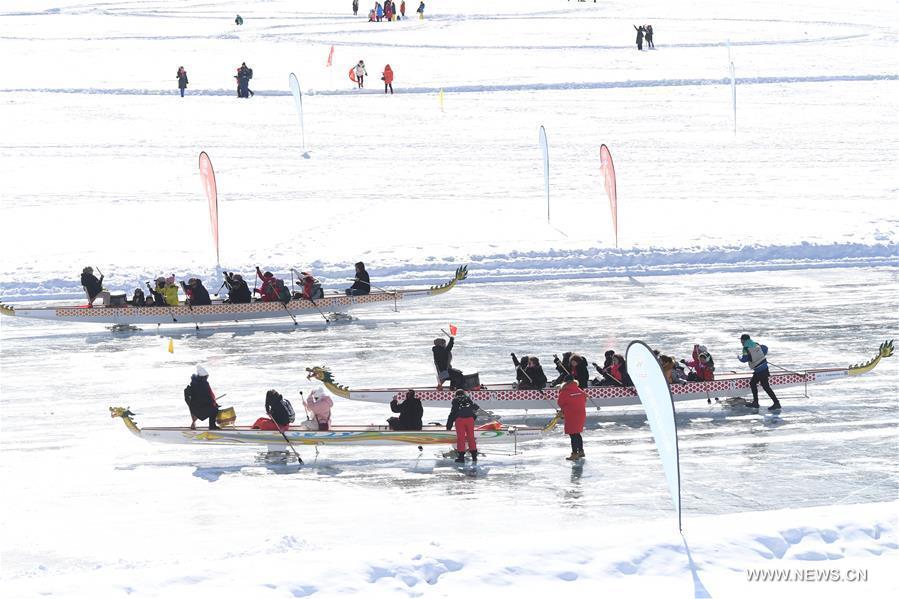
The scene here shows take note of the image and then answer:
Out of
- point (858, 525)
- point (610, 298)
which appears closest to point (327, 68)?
point (610, 298)

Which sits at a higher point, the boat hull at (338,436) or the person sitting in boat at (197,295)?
the person sitting in boat at (197,295)

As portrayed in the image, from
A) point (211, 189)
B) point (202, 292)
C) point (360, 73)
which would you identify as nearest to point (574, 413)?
point (202, 292)

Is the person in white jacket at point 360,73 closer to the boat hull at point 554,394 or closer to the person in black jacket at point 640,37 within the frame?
the person in black jacket at point 640,37

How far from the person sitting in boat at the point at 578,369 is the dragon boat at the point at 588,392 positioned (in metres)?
0.30

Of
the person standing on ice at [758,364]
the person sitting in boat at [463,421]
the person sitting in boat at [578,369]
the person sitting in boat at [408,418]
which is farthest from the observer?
the person standing on ice at [758,364]

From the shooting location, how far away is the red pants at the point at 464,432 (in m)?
15.4

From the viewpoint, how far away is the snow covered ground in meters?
11.4

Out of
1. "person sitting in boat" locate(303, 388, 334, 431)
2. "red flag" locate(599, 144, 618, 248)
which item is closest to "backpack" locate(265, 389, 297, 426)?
"person sitting in boat" locate(303, 388, 334, 431)

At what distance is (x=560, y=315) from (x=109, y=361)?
7.92m

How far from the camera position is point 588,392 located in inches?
687

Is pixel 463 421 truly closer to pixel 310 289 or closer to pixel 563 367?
pixel 563 367

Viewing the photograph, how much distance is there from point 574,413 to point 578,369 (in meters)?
2.03

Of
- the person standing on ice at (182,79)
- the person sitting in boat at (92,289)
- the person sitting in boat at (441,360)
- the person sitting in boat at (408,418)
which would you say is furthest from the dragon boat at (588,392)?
the person standing on ice at (182,79)

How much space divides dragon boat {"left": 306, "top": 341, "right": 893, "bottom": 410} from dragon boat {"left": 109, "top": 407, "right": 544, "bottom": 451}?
150cm
